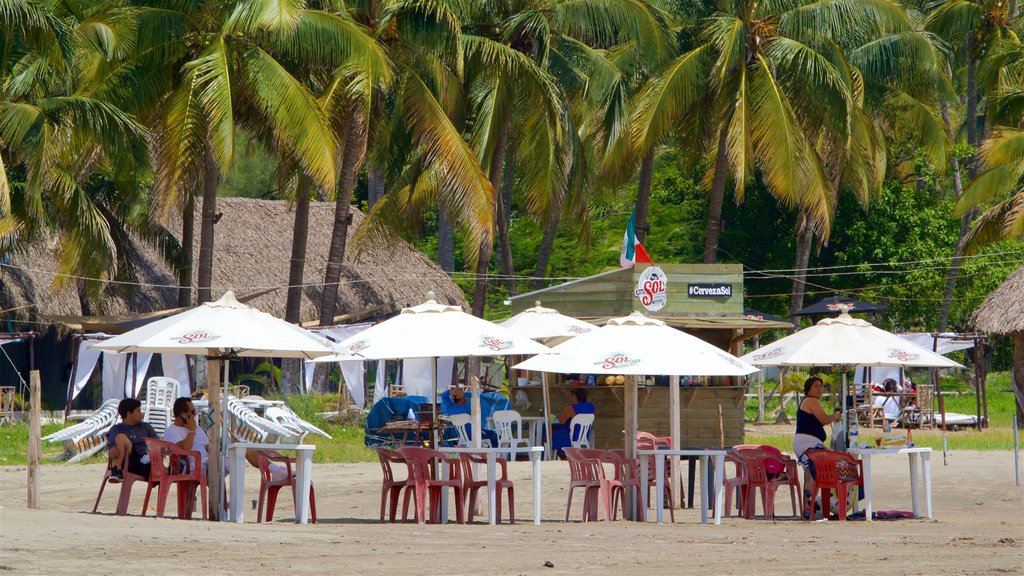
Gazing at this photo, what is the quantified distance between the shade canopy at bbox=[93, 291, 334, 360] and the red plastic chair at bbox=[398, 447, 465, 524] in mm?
1157

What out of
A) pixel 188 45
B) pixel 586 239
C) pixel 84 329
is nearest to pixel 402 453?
pixel 188 45

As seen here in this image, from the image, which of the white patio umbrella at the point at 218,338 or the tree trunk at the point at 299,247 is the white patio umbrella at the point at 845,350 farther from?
the tree trunk at the point at 299,247

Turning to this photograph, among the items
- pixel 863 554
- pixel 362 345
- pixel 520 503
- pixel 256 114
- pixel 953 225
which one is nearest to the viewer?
pixel 863 554

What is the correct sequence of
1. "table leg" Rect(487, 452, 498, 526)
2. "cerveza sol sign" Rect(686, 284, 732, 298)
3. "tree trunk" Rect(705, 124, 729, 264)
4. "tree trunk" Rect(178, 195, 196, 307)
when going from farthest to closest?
"tree trunk" Rect(705, 124, 729, 264)
"tree trunk" Rect(178, 195, 196, 307)
"cerveza sol sign" Rect(686, 284, 732, 298)
"table leg" Rect(487, 452, 498, 526)

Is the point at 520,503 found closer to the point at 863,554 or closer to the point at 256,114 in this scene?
the point at 863,554

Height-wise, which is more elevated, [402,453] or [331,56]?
[331,56]

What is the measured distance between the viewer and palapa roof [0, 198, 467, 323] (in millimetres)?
25641

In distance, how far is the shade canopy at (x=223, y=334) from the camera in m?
11.1

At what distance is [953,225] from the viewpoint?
3409 centimetres

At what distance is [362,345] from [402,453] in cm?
100

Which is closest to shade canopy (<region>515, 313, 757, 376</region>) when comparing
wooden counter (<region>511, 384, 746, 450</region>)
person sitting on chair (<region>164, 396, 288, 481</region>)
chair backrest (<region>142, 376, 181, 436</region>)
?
person sitting on chair (<region>164, 396, 288, 481</region>)

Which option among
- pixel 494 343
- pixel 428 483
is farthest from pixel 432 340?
pixel 428 483

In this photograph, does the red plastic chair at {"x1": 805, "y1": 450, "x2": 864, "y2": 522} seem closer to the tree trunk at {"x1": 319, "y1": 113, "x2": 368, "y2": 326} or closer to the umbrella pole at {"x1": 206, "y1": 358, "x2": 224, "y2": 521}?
the umbrella pole at {"x1": 206, "y1": 358, "x2": 224, "y2": 521}

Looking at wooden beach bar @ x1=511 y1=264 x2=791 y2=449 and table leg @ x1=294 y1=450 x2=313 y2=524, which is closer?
table leg @ x1=294 y1=450 x2=313 y2=524
